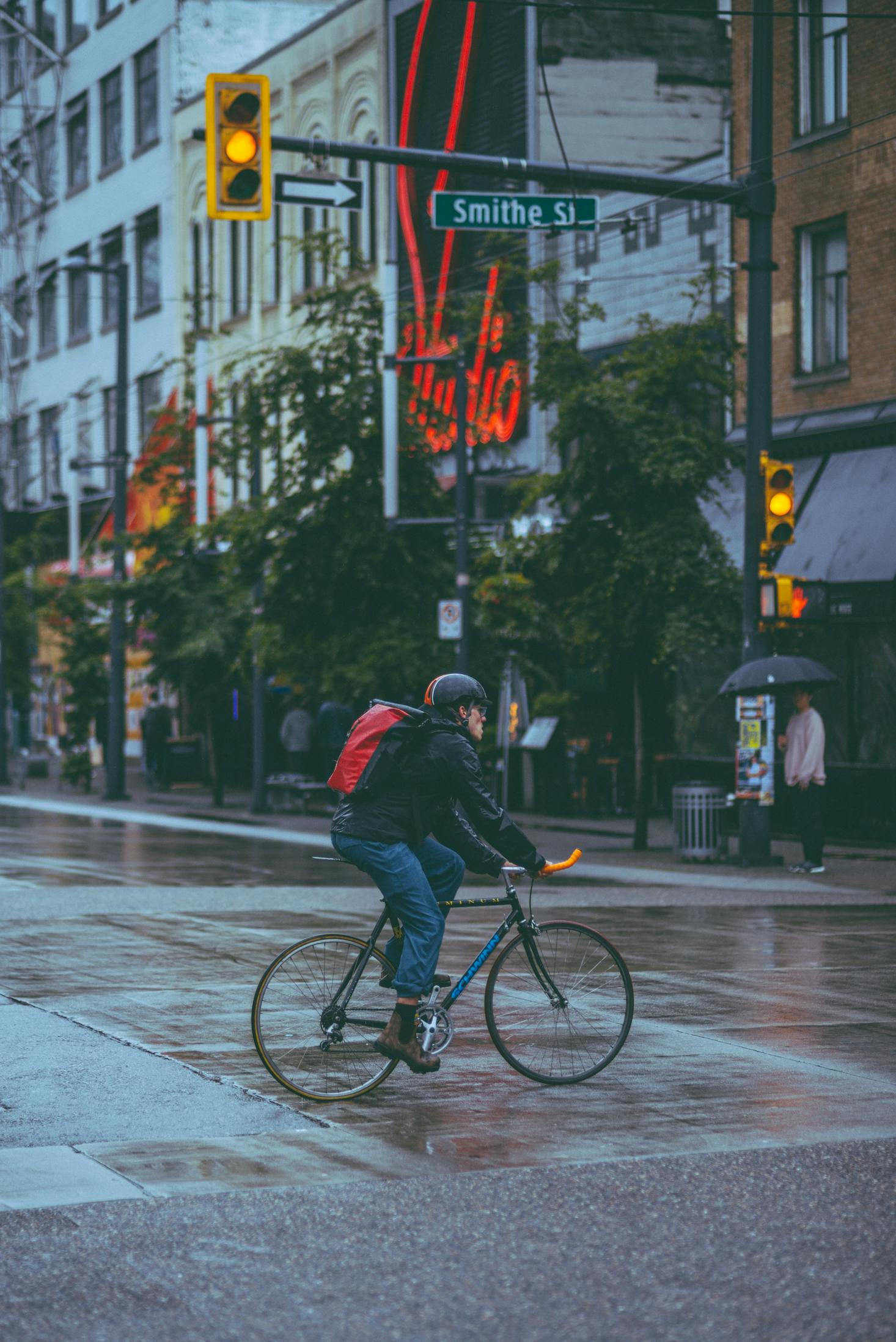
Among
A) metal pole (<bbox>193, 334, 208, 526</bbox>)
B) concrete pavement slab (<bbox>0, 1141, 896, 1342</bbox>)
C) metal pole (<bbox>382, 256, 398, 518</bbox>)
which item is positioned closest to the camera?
concrete pavement slab (<bbox>0, 1141, 896, 1342</bbox>)

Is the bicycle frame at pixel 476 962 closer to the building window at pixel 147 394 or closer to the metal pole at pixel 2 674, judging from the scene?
the metal pole at pixel 2 674

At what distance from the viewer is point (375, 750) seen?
25.8ft

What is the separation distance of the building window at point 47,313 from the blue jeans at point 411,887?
50.9 meters

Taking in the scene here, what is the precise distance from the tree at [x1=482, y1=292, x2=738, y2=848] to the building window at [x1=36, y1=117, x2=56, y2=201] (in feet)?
125

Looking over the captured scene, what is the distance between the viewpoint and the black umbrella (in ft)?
62.2

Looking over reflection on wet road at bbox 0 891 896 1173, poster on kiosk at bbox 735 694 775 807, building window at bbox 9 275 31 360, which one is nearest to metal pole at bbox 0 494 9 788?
building window at bbox 9 275 31 360

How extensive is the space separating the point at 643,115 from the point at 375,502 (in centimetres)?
1081

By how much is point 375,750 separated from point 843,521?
1691 centimetres

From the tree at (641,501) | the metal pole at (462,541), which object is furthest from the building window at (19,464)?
the tree at (641,501)

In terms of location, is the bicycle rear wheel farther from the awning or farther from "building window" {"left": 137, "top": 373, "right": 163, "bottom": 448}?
"building window" {"left": 137, "top": 373, "right": 163, "bottom": 448}

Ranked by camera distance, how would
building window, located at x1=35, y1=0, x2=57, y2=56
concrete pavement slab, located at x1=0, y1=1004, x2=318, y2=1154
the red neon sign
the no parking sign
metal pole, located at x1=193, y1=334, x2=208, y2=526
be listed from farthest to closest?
building window, located at x1=35, y1=0, x2=57, y2=56
metal pole, located at x1=193, y1=334, x2=208, y2=526
the red neon sign
the no parking sign
concrete pavement slab, located at x1=0, y1=1004, x2=318, y2=1154

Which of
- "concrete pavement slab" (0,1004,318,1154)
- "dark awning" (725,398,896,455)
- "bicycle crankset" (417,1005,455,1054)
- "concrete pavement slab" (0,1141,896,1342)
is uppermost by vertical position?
"dark awning" (725,398,896,455)

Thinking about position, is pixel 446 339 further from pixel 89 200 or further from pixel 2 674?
pixel 89 200

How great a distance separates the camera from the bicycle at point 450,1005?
7969 millimetres
